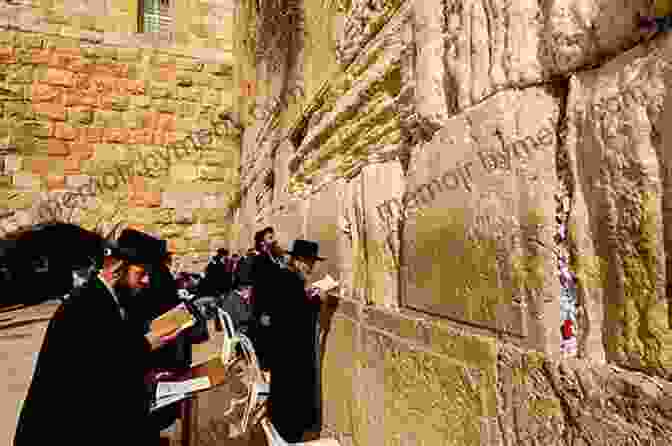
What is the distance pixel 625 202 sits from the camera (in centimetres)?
93

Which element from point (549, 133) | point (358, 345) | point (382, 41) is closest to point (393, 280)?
point (358, 345)

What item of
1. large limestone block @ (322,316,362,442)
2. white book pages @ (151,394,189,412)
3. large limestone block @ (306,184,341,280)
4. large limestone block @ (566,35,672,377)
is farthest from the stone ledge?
large limestone block @ (566,35,672,377)

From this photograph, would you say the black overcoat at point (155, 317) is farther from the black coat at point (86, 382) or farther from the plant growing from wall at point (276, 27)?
the plant growing from wall at point (276, 27)

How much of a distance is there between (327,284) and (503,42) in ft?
5.71

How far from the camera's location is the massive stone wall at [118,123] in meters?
7.93

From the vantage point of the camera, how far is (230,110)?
31.1 feet

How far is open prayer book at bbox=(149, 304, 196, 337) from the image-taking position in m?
2.15

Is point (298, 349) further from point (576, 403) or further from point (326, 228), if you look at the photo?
point (576, 403)

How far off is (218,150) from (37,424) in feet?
26.2

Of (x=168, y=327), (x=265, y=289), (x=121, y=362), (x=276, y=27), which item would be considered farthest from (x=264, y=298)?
(x=276, y=27)

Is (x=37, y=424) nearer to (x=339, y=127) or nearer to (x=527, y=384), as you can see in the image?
(x=527, y=384)

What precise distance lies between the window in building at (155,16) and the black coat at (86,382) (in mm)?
8963

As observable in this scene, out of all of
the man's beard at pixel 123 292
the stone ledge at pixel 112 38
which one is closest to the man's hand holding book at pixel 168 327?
the man's beard at pixel 123 292

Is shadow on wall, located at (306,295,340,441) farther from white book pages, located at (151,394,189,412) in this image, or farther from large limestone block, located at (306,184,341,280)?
white book pages, located at (151,394,189,412)
